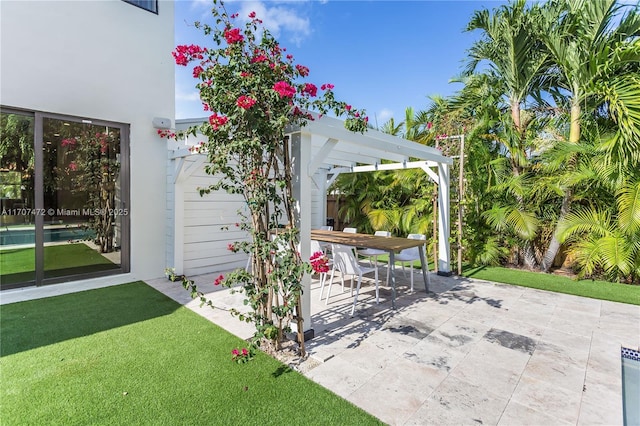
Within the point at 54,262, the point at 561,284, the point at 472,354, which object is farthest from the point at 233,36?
the point at 561,284

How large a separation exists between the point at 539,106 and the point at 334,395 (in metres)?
8.02

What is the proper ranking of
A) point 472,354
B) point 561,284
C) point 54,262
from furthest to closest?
point 561,284 < point 54,262 < point 472,354

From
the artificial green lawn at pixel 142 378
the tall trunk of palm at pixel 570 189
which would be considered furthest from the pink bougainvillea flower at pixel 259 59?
the tall trunk of palm at pixel 570 189

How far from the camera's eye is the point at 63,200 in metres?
5.16

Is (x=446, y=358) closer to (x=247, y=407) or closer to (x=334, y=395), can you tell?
(x=334, y=395)

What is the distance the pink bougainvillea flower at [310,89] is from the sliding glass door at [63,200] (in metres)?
4.35

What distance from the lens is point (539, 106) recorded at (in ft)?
24.0

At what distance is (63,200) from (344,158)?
17.6ft

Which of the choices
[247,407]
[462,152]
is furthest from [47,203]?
[462,152]

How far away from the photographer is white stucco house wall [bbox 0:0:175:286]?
470 cm

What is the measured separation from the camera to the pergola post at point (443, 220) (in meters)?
6.38

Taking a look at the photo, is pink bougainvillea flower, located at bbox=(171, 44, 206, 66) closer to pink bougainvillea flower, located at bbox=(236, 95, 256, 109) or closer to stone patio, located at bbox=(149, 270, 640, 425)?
pink bougainvillea flower, located at bbox=(236, 95, 256, 109)

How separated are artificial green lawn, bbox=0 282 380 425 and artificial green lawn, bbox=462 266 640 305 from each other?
4.91 m

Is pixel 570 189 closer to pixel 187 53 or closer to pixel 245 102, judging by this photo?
pixel 245 102
